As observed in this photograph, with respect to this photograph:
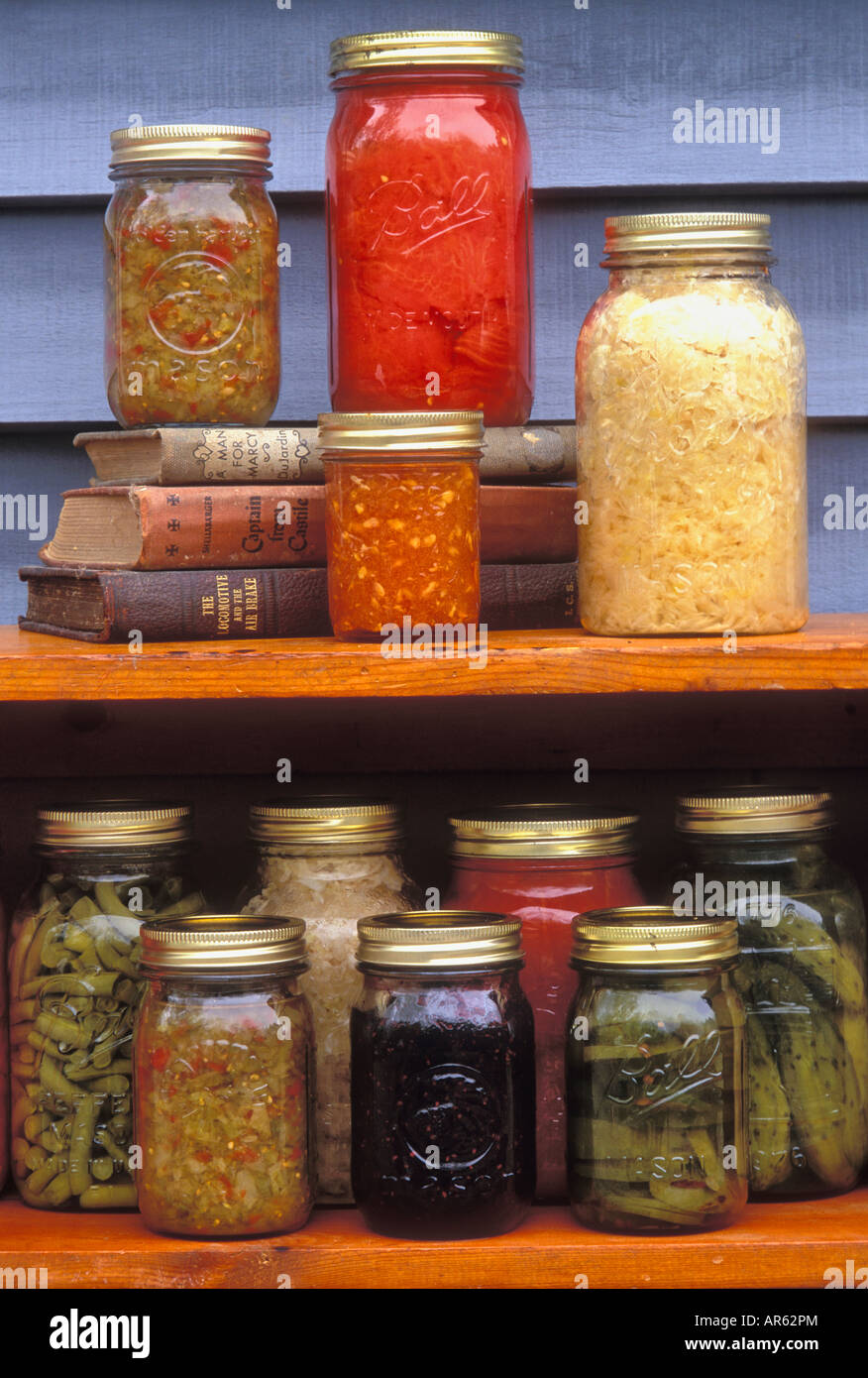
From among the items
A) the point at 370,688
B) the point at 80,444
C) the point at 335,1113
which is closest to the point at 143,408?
the point at 80,444

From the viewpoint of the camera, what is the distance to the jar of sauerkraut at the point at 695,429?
1054 millimetres

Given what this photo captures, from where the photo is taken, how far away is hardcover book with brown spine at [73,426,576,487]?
3.73ft

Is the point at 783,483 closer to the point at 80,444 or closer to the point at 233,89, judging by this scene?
the point at 80,444

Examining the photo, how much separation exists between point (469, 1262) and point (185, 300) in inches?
26.3

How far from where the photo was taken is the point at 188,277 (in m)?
1.14

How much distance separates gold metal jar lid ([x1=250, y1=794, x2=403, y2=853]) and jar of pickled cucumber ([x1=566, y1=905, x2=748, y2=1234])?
0.18 m

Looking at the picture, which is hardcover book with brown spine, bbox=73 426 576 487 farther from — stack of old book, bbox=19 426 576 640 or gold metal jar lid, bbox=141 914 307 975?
gold metal jar lid, bbox=141 914 307 975

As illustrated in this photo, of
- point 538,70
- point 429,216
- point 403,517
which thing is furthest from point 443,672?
point 538,70

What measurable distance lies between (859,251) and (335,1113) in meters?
0.85

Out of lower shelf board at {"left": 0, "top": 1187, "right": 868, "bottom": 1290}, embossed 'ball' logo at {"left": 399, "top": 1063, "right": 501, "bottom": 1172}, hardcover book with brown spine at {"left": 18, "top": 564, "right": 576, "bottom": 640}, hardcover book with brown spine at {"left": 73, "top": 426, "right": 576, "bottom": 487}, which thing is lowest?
lower shelf board at {"left": 0, "top": 1187, "right": 868, "bottom": 1290}

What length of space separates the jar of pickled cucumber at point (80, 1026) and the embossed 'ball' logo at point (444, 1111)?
231 millimetres

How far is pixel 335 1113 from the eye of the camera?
115cm

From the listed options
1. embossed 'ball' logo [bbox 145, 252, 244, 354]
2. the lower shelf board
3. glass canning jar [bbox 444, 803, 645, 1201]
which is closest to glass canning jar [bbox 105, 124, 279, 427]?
embossed 'ball' logo [bbox 145, 252, 244, 354]

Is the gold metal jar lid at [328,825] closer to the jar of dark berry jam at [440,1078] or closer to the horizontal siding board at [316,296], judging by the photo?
the jar of dark berry jam at [440,1078]
